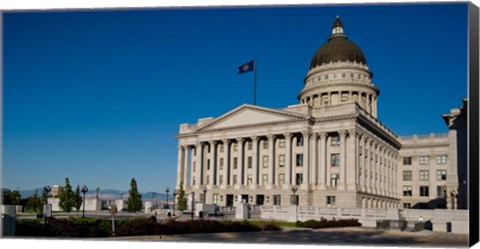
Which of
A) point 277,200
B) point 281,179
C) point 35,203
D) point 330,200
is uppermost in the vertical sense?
point 281,179

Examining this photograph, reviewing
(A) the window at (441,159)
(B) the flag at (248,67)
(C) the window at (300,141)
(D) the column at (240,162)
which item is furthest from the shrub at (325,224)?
(A) the window at (441,159)

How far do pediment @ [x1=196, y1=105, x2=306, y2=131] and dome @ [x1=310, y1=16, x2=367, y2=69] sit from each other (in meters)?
27.0

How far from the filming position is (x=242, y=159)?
82.4 metres

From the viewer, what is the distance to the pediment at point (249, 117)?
77.3 metres

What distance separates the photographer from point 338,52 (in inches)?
3979

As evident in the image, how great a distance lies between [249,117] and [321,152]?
12.7 meters

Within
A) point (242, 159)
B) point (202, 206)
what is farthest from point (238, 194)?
point (202, 206)

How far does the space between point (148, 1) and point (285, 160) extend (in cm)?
4774

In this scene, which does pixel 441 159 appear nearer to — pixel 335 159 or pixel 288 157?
pixel 335 159

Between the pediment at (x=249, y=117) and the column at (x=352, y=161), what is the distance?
7137 millimetres

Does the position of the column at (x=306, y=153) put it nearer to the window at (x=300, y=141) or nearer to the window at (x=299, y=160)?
the window at (x=299, y=160)

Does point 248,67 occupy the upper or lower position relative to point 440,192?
upper

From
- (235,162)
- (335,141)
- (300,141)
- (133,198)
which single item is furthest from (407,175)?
(133,198)

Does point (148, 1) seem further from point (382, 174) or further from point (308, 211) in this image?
point (382, 174)
